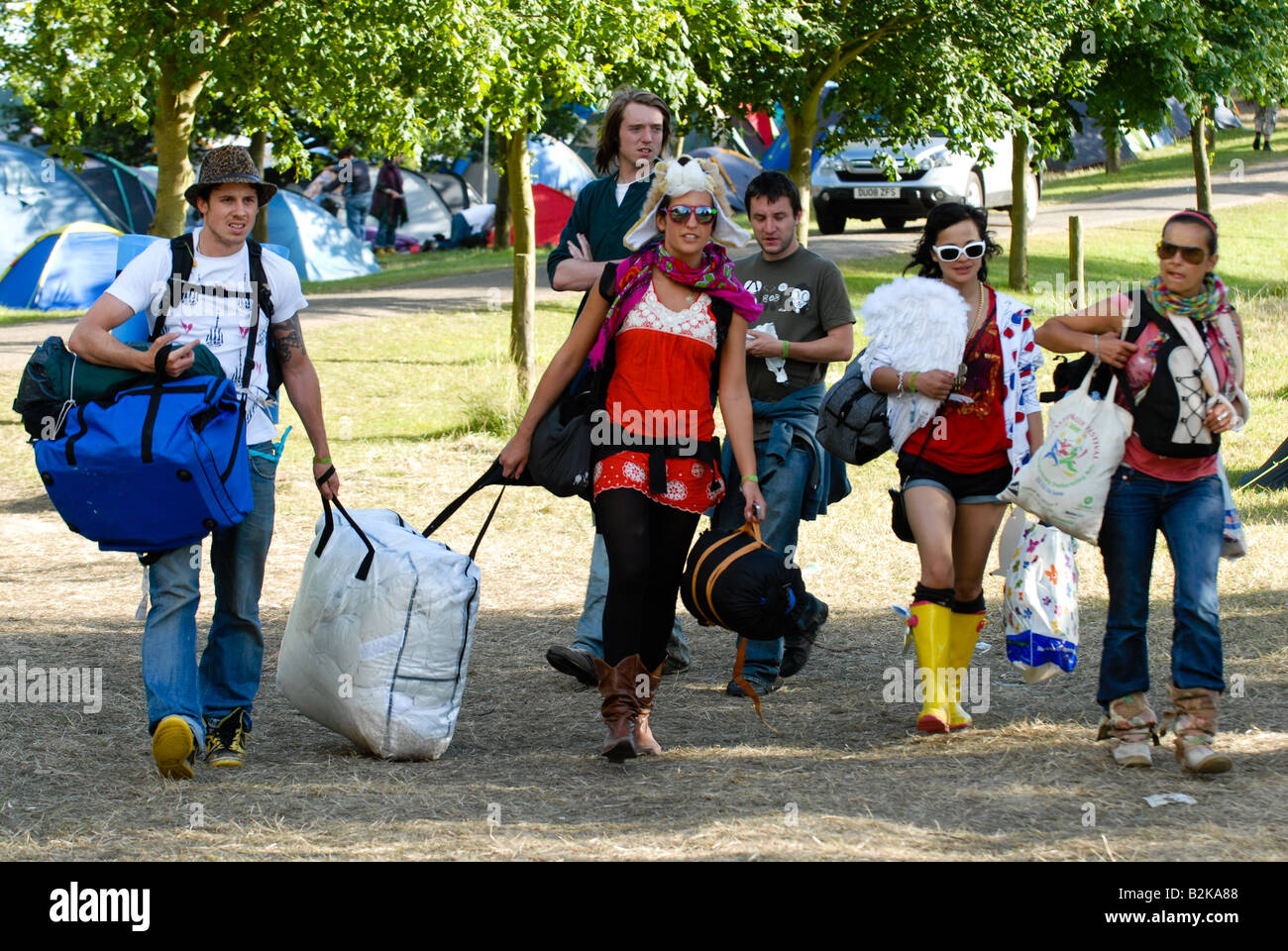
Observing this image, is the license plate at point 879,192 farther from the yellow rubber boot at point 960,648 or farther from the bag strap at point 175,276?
the bag strap at point 175,276

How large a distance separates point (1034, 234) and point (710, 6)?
1305cm

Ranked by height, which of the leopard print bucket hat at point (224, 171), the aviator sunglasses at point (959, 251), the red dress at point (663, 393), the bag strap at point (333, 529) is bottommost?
the bag strap at point (333, 529)

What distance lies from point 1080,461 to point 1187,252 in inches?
28.0

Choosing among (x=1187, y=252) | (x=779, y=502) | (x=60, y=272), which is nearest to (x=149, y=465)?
(x=779, y=502)

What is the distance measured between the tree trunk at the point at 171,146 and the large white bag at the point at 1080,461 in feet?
28.2

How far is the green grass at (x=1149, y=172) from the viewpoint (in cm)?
3173

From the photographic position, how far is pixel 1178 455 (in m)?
4.51

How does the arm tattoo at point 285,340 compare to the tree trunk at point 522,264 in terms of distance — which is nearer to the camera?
the arm tattoo at point 285,340

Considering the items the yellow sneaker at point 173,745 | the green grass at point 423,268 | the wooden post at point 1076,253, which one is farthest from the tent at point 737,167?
the yellow sneaker at point 173,745

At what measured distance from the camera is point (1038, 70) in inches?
577

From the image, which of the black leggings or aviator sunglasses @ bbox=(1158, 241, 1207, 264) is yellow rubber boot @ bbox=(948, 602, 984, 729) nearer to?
the black leggings

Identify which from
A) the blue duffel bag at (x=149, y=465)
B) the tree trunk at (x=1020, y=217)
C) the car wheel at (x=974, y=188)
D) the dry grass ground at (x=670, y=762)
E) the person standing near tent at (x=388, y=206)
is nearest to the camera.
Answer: the dry grass ground at (x=670, y=762)

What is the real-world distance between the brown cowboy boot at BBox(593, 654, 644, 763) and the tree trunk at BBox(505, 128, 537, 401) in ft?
23.0

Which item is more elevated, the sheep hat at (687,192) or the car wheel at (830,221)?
the car wheel at (830,221)
